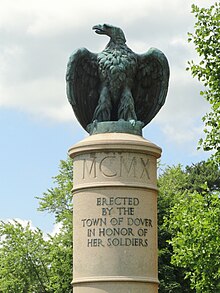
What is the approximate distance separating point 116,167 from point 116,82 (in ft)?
5.97

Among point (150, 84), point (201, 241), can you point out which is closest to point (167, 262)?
point (201, 241)

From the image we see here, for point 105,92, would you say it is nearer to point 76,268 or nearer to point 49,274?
point 76,268

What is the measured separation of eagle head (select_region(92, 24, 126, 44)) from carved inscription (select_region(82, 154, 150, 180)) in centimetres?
241

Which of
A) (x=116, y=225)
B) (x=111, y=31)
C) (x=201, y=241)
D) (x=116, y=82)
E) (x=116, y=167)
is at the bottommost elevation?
(x=116, y=225)

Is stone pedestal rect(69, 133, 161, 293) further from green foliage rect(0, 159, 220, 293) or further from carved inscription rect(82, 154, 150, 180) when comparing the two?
green foliage rect(0, 159, 220, 293)

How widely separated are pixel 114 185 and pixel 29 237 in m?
29.7

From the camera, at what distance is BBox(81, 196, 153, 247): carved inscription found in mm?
15828

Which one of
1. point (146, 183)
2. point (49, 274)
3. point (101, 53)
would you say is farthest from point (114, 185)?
point (49, 274)

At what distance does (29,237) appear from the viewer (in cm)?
4522

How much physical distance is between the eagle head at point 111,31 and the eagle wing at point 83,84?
448mm

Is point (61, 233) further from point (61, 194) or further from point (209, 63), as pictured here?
point (209, 63)

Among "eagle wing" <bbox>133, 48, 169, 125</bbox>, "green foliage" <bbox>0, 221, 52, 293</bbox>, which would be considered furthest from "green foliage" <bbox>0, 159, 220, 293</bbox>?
"eagle wing" <bbox>133, 48, 169, 125</bbox>

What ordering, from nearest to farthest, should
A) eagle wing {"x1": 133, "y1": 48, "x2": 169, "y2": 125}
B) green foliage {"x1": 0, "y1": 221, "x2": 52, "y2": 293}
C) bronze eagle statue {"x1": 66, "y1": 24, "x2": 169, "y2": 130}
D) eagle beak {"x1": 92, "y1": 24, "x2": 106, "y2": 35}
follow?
bronze eagle statue {"x1": 66, "y1": 24, "x2": 169, "y2": 130} < eagle beak {"x1": 92, "y1": 24, "x2": 106, "y2": 35} < eagle wing {"x1": 133, "y1": 48, "x2": 169, "y2": 125} < green foliage {"x1": 0, "y1": 221, "x2": 52, "y2": 293}

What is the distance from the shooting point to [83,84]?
17.5 m
